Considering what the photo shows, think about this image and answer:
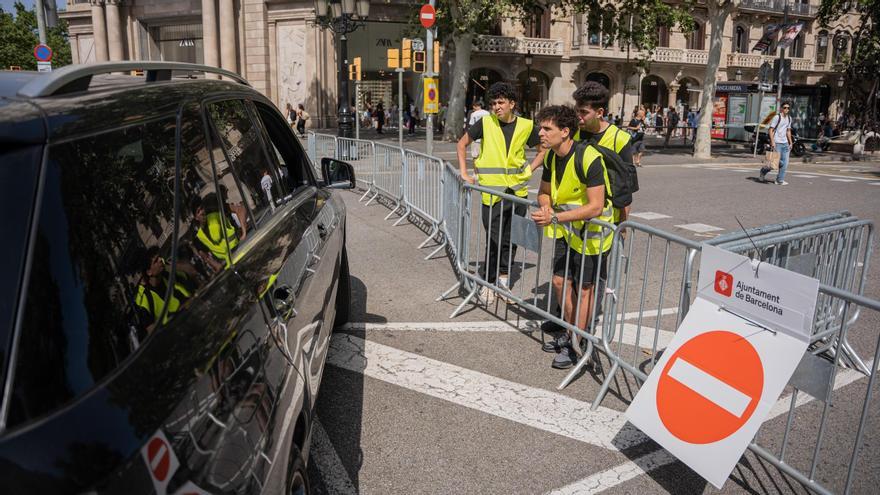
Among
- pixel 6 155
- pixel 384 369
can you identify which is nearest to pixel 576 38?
pixel 384 369

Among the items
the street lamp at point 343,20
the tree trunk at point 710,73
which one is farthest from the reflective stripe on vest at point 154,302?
the tree trunk at point 710,73

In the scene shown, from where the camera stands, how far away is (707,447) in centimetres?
296

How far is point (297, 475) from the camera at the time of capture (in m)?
2.30

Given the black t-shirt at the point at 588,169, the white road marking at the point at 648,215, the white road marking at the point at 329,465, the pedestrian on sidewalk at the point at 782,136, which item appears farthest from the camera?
the pedestrian on sidewalk at the point at 782,136

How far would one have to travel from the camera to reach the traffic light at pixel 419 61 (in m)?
15.6

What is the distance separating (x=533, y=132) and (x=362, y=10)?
12.2 metres

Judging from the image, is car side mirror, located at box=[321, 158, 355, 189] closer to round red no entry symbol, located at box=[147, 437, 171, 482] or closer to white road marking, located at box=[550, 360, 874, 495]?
white road marking, located at box=[550, 360, 874, 495]

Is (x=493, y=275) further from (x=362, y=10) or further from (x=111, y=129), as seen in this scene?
(x=362, y=10)

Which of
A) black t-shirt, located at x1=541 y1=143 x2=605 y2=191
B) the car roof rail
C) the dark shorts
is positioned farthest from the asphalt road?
the car roof rail

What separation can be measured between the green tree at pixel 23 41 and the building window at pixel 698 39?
160ft

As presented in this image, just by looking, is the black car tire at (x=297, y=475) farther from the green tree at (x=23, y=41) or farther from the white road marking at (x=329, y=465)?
the green tree at (x=23, y=41)

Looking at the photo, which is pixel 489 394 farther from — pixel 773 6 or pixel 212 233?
pixel 773 6

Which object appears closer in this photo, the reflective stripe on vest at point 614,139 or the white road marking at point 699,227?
the reflective stripe on vest at point 614,139

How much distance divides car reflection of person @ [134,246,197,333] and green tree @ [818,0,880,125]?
1196 inches
